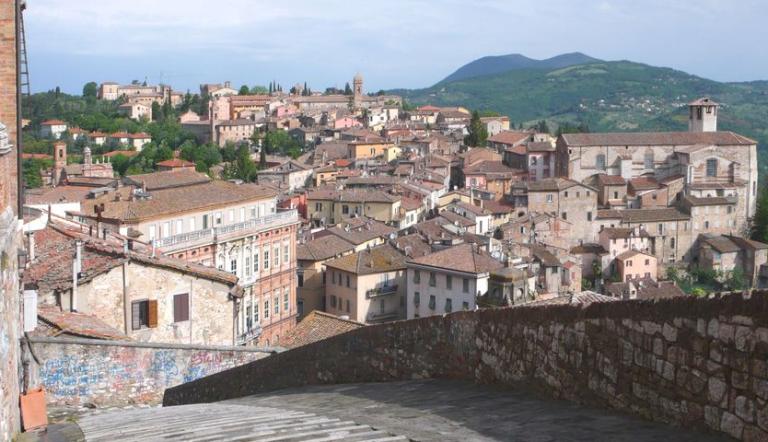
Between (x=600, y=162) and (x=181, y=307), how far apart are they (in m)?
76.5

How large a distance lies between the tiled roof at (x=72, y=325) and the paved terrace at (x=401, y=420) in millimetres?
5012

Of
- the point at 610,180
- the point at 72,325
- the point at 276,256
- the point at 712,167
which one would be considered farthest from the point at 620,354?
the point at 712,167

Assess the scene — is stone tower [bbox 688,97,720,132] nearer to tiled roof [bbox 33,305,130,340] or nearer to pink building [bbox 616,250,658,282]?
pink building [bbox 616,250,658,282]

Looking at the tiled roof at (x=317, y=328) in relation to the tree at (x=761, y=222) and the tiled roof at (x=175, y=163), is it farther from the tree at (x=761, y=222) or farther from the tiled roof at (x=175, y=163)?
the tiled roof at (x=175, y=163)

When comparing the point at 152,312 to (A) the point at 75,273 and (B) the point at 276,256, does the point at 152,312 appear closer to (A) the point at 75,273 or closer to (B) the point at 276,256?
(A) the point at 75,273

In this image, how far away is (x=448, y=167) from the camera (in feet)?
310

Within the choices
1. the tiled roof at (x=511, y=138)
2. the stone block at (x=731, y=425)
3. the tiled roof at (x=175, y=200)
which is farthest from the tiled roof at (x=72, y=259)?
the tiled roof at (x=511, y=138)

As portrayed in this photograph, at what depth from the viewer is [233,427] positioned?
24.3 feet

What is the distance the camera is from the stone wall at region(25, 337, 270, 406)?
43.3 ft

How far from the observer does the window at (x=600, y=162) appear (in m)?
92.6

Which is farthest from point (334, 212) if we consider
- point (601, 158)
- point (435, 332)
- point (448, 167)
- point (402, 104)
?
point (402, 104)

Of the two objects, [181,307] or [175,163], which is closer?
[181,307]

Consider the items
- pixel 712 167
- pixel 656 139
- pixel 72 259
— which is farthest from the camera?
pixel 656 139

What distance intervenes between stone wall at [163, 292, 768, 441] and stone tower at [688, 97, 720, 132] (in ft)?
321
